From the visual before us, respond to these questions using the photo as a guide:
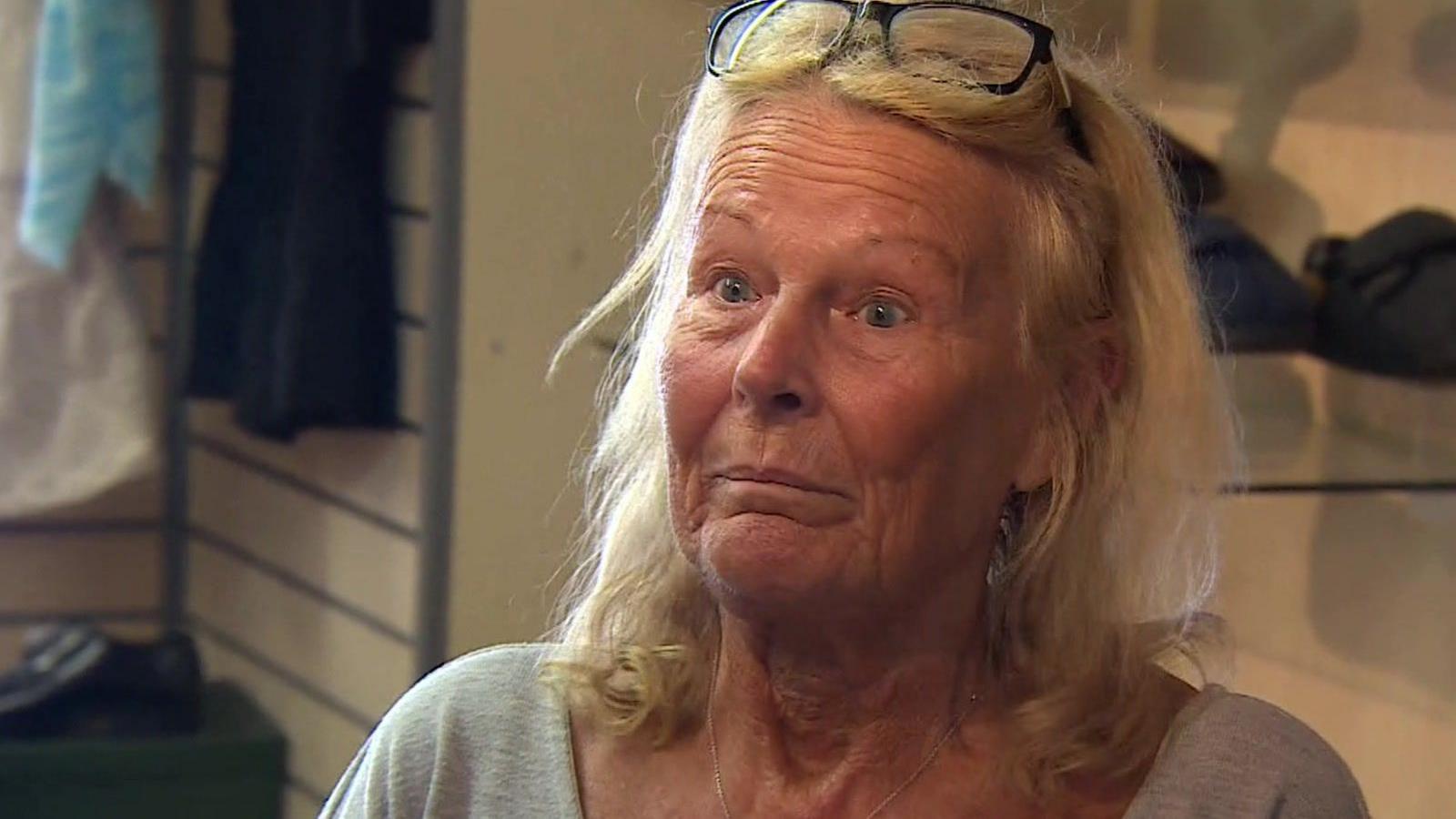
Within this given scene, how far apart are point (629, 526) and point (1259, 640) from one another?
1165mm

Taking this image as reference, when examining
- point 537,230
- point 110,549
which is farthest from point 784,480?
point 110,549

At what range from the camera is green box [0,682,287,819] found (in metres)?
2.40

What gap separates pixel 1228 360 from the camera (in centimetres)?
182

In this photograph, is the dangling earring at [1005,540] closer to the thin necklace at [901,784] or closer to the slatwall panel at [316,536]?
the thin necklace at [901,784]

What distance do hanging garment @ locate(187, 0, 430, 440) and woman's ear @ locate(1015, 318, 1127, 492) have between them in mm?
1107

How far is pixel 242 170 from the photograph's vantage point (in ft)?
7.72

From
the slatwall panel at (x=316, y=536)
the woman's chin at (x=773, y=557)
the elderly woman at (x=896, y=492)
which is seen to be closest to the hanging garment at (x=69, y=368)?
the slatwall panel at (x=316, y=536)

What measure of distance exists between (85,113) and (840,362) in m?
1.42

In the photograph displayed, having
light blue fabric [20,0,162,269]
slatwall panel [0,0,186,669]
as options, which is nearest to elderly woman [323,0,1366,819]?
light blue fabric [20,0,162,269]

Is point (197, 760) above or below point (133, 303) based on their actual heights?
below

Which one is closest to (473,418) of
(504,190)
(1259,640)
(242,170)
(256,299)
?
(504,190)

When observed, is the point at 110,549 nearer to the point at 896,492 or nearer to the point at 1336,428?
the point at 1336,428

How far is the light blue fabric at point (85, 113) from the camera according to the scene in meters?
2.22

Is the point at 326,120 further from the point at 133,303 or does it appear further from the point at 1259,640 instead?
the point at 1259,640
